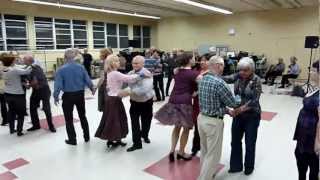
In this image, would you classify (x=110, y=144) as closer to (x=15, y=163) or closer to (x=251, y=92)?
(x=15, y=163)

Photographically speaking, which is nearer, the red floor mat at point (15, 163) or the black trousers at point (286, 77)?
the red floor mat at point (15, 163)

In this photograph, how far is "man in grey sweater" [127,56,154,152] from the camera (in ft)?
11.9

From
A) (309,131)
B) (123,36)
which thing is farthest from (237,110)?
(123,36)

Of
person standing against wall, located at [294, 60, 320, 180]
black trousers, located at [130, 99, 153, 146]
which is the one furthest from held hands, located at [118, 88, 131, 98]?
person standing against wall, located at [294, 60, 320, 180]

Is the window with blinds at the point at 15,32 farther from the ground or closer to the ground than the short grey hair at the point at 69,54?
farther from the ground

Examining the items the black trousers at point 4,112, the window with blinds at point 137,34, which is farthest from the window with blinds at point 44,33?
the black trousers at point 4,112

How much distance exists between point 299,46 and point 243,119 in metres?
11.0

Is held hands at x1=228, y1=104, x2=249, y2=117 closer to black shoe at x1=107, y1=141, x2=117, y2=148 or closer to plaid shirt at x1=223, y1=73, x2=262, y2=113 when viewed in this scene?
plaid shirt at x1=223, y1=73, x2=262, y2=113

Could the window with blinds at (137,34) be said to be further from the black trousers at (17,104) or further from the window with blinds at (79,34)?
the black trousers at (17,104)

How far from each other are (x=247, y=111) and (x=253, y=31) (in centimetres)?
1153

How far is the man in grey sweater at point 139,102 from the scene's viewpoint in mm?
3615

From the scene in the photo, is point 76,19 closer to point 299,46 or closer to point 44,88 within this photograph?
point 44,88

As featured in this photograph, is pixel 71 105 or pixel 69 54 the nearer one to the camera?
pixel 69 54

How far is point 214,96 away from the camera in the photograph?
255 cm
